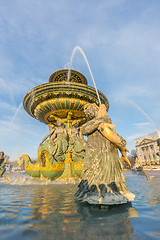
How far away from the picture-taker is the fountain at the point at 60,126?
21.5ft

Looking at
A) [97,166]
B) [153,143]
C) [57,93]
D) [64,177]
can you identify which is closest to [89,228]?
[97,166]

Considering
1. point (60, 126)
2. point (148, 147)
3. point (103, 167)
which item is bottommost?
point (103, 167)

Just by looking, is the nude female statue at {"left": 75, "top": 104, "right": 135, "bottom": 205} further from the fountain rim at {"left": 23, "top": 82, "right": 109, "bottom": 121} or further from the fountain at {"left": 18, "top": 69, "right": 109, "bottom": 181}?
the fountain rim at {"left": 23, "top": 82, "right": 109, "bottom": 121}

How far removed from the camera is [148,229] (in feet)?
4.00

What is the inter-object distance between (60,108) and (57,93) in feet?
3.45

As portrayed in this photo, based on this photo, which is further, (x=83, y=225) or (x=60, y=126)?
(x=60, y=126)

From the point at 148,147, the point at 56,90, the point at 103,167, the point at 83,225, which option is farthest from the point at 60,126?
the point at 148,147

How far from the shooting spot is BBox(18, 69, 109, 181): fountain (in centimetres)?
656

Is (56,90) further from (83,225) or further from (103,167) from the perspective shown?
(83,225)

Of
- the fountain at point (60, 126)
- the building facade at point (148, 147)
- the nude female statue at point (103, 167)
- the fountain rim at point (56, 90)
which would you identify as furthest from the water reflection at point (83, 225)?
the building facade at point (148, 147)

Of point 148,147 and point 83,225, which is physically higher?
point 148,147

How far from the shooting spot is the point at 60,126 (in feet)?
26.1

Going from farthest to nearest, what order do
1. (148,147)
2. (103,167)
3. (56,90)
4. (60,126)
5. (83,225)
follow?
(148,147)
(60,126)
(56,90)
(103,167)
(83,225)

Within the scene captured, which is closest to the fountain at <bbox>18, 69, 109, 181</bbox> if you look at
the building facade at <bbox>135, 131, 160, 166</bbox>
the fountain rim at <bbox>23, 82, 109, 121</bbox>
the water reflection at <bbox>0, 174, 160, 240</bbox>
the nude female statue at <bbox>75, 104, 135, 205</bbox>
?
the fountain rim at <bbox>23, 82, 109, 121</bbox>
